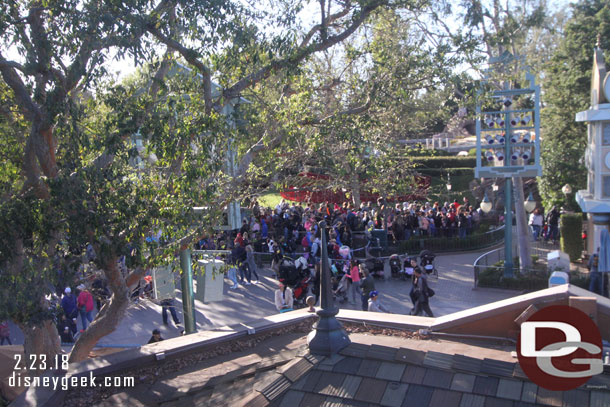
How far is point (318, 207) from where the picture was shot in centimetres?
2438

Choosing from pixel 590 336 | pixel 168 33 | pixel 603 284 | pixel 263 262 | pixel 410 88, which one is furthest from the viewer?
pixel 263 262

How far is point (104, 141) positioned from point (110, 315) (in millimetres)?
2495

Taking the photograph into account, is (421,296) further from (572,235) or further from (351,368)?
(572,235)

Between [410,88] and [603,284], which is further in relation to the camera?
[603,284]

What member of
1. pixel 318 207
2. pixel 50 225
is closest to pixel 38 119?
pixel 50 225

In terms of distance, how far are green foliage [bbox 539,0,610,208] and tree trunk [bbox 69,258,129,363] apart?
2365 centimetres

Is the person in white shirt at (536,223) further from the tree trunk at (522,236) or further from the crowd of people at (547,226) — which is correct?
the tree trunk at (522,236)

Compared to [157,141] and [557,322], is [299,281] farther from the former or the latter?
[557,322]

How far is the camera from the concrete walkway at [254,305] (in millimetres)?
14138

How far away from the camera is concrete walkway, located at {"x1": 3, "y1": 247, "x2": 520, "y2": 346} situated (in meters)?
14.1

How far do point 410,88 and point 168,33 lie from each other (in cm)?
446

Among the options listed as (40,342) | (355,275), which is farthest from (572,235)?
(40,342)

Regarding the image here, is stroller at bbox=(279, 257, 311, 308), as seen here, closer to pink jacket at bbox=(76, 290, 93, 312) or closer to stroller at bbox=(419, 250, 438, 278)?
stroller at bbox=(419, 250, 438, 278)

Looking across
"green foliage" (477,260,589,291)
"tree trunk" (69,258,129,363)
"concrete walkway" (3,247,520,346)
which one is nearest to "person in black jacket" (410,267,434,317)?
"concrete walkway" (3,247,520,346)
